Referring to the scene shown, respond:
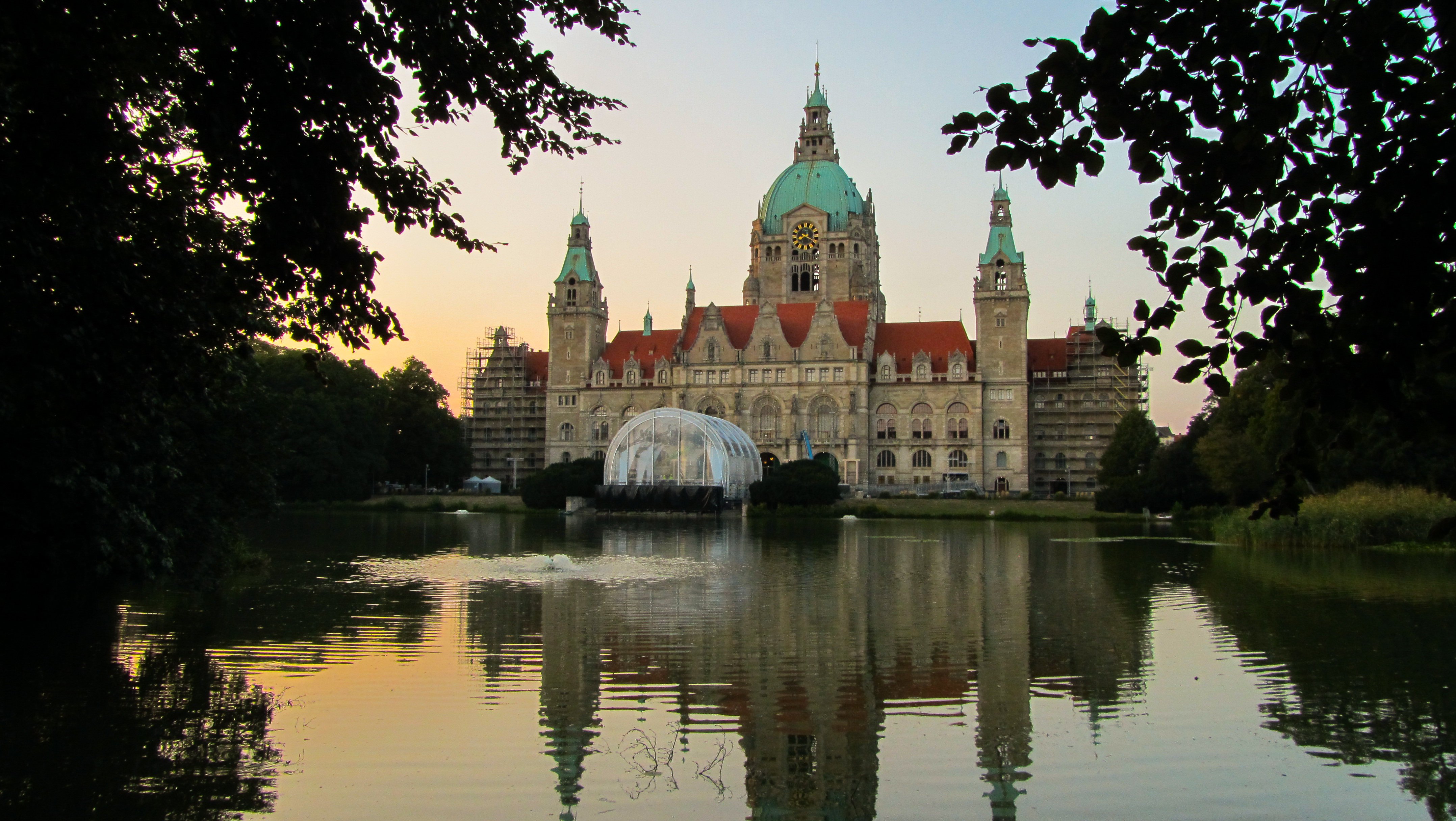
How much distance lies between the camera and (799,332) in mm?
78688

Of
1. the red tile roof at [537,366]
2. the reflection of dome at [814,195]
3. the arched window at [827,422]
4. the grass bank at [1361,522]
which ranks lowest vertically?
the grass bank at [1361,522]

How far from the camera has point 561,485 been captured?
190ft

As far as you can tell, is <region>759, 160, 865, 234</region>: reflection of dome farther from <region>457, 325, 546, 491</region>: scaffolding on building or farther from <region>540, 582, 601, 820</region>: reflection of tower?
<region>540, 582, 601, 820</region>: reflection of tower

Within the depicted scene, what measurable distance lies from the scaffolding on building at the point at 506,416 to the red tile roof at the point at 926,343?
26.0 m

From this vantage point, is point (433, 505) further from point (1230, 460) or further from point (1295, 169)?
point (1295, 169)

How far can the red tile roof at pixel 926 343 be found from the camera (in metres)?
77.0

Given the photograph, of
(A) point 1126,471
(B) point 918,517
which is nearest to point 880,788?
(B) point 918,517

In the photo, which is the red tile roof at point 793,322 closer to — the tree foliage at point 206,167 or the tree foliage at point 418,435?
the tree foliage at point 418,435

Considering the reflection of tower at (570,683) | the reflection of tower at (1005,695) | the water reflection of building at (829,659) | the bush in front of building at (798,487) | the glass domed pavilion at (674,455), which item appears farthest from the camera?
the glass domed pavilion at (674,455)

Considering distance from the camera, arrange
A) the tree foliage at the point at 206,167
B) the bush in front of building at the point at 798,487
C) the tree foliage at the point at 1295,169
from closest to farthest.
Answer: the tree foliage at the point at 1295,169 → the tree foliage at the point at 206,167 → the bush in front of building at the point at 798,487

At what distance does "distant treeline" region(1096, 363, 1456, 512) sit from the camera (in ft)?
114

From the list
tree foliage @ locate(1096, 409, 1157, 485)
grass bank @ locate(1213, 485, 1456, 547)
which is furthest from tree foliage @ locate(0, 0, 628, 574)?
tree foliage @ locate(1096, 409, 1157, 485)

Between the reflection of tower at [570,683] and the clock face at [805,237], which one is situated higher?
the clock face at [805,237]

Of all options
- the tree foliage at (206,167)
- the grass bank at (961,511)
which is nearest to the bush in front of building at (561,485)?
the grass bank at (961,511)
